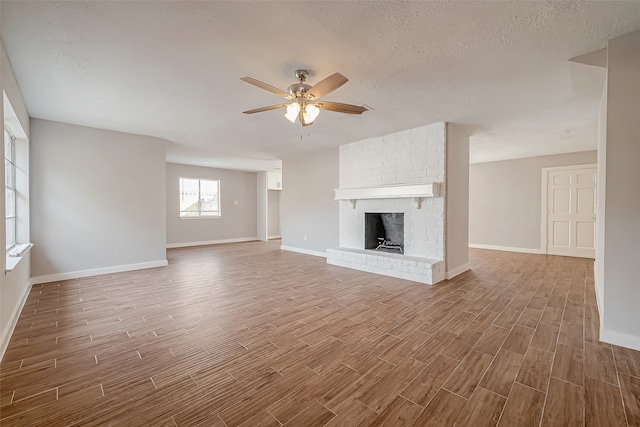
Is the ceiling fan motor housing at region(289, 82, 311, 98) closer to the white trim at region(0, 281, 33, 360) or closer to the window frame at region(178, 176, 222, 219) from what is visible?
the white trim at region(0, 281, 33, 360)

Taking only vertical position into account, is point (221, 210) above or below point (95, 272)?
above

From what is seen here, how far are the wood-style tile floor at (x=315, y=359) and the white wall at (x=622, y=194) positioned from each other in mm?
299

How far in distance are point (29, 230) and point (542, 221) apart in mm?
10194

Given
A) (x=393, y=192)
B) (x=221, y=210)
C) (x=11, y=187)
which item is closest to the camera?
(x=11, y=187)

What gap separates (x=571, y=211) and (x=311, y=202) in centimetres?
615

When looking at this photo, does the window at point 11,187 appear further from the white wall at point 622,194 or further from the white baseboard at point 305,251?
the white wall at point 622,194

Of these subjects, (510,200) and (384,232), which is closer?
(384,232)

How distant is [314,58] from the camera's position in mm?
2418

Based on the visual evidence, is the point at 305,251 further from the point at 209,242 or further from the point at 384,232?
the point at 209,242

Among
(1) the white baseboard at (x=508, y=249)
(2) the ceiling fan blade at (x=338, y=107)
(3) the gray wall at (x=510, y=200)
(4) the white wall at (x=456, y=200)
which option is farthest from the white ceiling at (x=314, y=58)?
(1) the white baseboard at (x=508, y=249)

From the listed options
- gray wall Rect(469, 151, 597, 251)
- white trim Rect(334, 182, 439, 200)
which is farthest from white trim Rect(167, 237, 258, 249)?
gray wall Rect(469, 151, 597, 251)

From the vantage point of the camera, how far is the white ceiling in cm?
187

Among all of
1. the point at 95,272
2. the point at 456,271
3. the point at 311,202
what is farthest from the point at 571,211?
the point at 95,272

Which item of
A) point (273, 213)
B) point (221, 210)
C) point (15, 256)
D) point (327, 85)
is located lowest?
point (15, 256)
